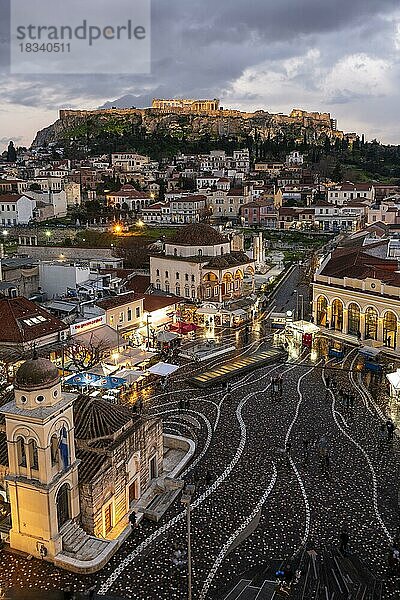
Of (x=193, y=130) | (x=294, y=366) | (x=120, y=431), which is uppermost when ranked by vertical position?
(x=193, y=130)

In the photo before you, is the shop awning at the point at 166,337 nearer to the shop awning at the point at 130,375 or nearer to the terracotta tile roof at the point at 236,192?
the shop awning at the point at 130,375

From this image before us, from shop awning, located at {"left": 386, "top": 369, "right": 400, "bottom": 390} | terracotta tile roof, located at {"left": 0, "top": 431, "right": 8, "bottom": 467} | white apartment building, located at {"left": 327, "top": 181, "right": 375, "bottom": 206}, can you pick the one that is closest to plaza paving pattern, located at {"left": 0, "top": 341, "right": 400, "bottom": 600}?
shop awning, located at {"left": 386, "top": 369, "right": 400, "bottom": 390}

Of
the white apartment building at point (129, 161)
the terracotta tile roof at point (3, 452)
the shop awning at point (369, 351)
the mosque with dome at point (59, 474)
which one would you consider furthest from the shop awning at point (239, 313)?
the white apartment building at point (129, 161)

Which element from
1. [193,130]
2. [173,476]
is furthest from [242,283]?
[193,130]

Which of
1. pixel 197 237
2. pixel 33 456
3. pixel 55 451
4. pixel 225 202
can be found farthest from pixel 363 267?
pixel 225 202

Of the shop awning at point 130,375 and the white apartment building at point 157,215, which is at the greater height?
the white apartment building at point 157,215

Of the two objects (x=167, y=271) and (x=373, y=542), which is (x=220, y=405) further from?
(x=167, y=271)

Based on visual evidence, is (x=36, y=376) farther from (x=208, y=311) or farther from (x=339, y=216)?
(x=339, y=216)
